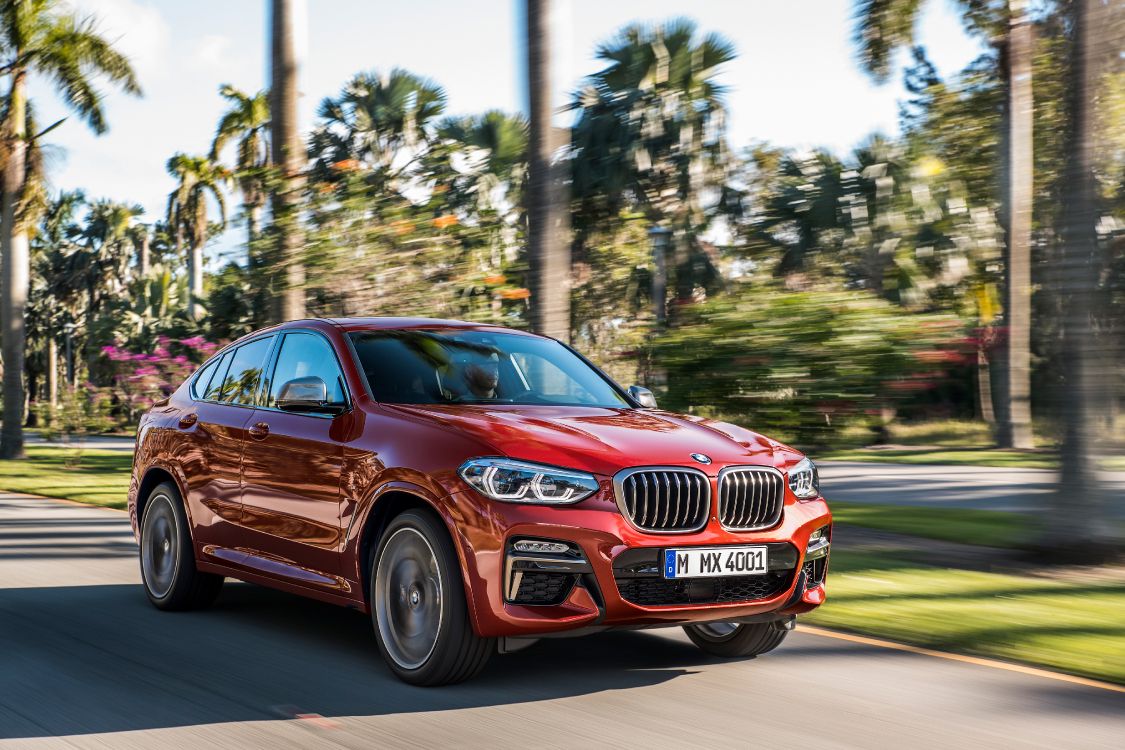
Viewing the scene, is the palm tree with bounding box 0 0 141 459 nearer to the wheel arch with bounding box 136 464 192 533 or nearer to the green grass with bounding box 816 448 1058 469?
the green grass with bounding box 816 448 1058 469

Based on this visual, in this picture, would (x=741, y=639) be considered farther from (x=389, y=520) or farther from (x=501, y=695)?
(x=389, y=520)

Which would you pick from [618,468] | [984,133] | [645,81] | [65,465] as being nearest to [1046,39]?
[984,133]

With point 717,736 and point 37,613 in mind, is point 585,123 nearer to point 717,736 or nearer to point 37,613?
point 37,613

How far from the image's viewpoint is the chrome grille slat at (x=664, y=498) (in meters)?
5.49

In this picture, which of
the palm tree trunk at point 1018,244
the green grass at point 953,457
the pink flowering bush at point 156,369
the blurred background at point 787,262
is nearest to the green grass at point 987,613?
the blurred background at point 787,262

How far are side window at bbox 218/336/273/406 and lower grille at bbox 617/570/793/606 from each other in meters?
2.98

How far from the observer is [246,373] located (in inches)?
304

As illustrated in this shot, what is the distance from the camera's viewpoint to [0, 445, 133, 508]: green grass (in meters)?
17.5

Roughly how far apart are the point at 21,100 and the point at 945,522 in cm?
2271

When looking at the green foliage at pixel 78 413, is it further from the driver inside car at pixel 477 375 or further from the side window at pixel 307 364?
the driver inside car at pixel 477 375

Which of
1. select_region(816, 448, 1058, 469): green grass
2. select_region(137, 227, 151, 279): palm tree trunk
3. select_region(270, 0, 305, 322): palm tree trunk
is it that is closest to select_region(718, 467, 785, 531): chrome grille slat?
select_region(270, 0, 305, 322): palm tree trunk

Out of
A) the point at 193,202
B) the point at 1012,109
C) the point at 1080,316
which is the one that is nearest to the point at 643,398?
the point at 1080,316

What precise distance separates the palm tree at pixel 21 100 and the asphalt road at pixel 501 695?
21.5 m

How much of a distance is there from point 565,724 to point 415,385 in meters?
2.10
